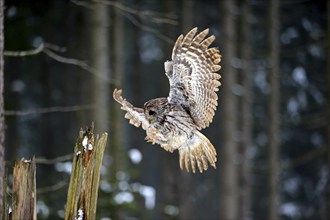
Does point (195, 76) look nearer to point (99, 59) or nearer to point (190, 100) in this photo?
point (190, 100)

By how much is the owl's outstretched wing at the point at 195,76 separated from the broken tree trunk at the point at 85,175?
39.5 inches

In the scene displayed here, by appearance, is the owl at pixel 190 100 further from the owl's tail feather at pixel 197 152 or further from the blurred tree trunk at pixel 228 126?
the blurred tree trunk at pixel 228 126

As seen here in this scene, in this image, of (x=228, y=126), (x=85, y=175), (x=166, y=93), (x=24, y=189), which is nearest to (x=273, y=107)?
(x=228, y=126)

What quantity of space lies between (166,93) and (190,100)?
11296mm

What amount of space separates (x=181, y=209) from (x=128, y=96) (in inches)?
690

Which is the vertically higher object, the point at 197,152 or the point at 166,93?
the point at 166,93

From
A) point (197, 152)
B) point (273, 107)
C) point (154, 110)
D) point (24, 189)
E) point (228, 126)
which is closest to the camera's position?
point (24, 189)

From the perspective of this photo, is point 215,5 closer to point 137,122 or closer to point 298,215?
point 298,215

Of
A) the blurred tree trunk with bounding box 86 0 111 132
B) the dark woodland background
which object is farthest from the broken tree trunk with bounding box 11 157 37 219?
the blurred tree trunk with bounding box 86 0 111 132

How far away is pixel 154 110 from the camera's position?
637 cm

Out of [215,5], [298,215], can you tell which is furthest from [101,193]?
[298,215]

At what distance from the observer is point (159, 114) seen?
6402 mm

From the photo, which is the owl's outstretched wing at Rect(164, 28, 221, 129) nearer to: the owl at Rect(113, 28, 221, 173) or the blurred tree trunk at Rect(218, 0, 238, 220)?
the owl at Rect(113, 28, 221, 173)

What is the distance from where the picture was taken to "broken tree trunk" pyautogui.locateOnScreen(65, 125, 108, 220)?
5.89 metres
